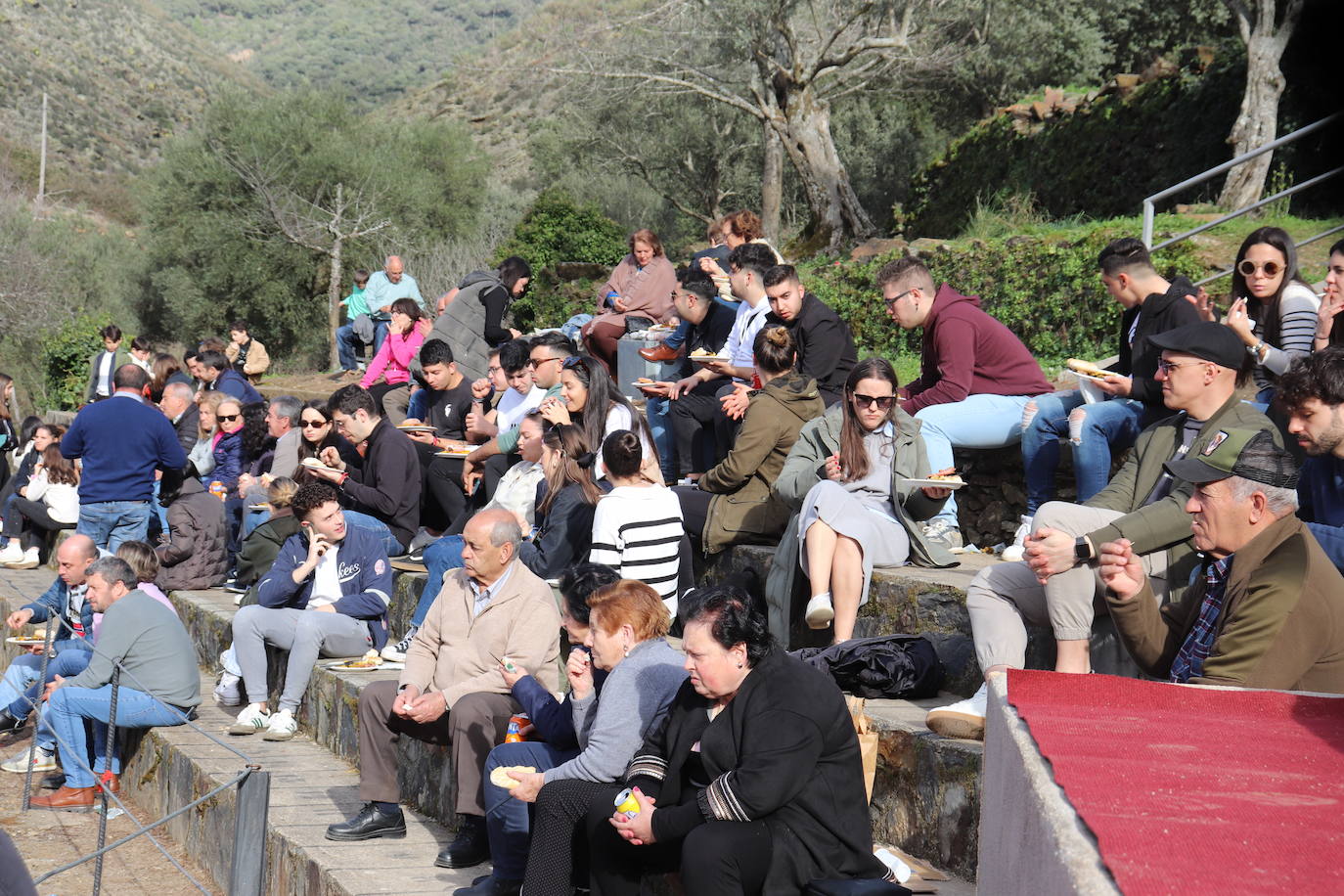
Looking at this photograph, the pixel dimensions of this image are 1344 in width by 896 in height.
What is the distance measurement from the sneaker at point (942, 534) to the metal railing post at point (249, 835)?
9.63ft

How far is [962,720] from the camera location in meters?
4.10

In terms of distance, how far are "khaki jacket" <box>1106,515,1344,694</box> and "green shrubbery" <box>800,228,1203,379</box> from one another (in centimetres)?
703

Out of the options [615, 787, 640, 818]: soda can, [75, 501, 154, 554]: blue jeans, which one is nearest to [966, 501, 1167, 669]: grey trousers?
[615, 787, 640, 818]: soda can

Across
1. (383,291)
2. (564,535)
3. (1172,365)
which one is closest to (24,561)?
(383,291)

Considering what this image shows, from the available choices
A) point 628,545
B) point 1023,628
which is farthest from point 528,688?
point 1023,628

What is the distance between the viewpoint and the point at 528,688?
5031mm

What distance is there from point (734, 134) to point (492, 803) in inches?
918

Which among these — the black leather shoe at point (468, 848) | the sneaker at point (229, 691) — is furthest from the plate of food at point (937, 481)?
the sneaker at point (229, 691)

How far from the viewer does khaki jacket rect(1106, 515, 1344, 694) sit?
3.08 metres

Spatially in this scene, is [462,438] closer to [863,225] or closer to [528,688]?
[528,688]

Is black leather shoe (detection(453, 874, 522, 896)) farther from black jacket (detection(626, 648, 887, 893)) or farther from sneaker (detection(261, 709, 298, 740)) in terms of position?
sneaker (detection(261, 709, 298, 740))

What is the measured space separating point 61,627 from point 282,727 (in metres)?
2.58

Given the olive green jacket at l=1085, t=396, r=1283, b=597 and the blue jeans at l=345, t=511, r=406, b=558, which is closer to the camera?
the olive green jacket at l=1085, t=396, r=1283, b=597

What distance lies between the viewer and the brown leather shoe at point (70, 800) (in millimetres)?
7421
